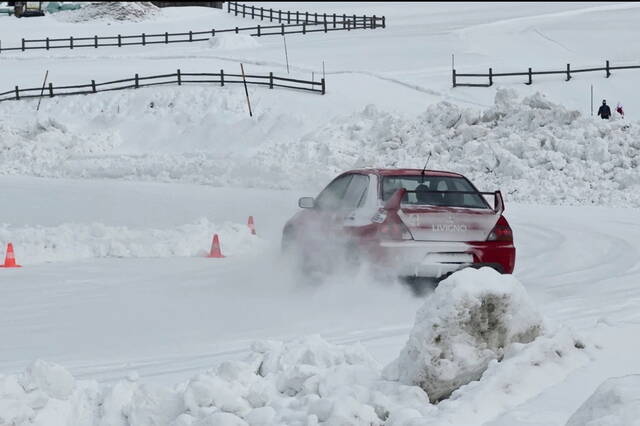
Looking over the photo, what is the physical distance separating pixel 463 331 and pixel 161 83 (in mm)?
46439

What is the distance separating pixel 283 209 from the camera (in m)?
27.1

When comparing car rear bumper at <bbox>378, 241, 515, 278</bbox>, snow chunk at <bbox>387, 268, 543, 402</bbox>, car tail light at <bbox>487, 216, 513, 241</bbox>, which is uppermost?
snow chunk at <bbox>387, 268, 543, 402</bbox>

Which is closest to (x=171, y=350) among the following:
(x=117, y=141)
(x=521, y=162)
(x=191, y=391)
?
(x=191, y=391)

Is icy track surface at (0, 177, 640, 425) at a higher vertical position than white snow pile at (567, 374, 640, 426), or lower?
lower

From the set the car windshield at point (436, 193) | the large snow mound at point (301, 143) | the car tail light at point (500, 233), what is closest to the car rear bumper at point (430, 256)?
the car tail light at point (500, 233)

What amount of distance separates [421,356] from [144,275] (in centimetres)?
887

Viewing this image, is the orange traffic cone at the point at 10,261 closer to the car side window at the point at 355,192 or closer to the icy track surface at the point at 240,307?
the icy track surface at the point at 240,307

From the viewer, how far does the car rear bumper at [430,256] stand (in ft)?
38.9

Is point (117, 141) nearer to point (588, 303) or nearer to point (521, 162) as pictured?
point (521, 162)

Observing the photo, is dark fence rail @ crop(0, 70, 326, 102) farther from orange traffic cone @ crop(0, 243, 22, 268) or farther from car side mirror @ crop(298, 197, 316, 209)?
car side mirror @ crop(298, 197, 316, 209)

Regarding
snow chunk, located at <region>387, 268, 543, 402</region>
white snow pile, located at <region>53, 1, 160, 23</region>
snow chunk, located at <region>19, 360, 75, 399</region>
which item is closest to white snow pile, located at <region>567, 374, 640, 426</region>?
snow chunk, located at <region>387, 268, 543, 402</region>

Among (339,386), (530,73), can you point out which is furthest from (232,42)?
(339,386)

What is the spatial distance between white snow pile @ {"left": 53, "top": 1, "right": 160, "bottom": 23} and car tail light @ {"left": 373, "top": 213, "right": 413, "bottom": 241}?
64.0 m

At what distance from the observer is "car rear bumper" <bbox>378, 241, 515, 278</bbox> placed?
11.9 m
